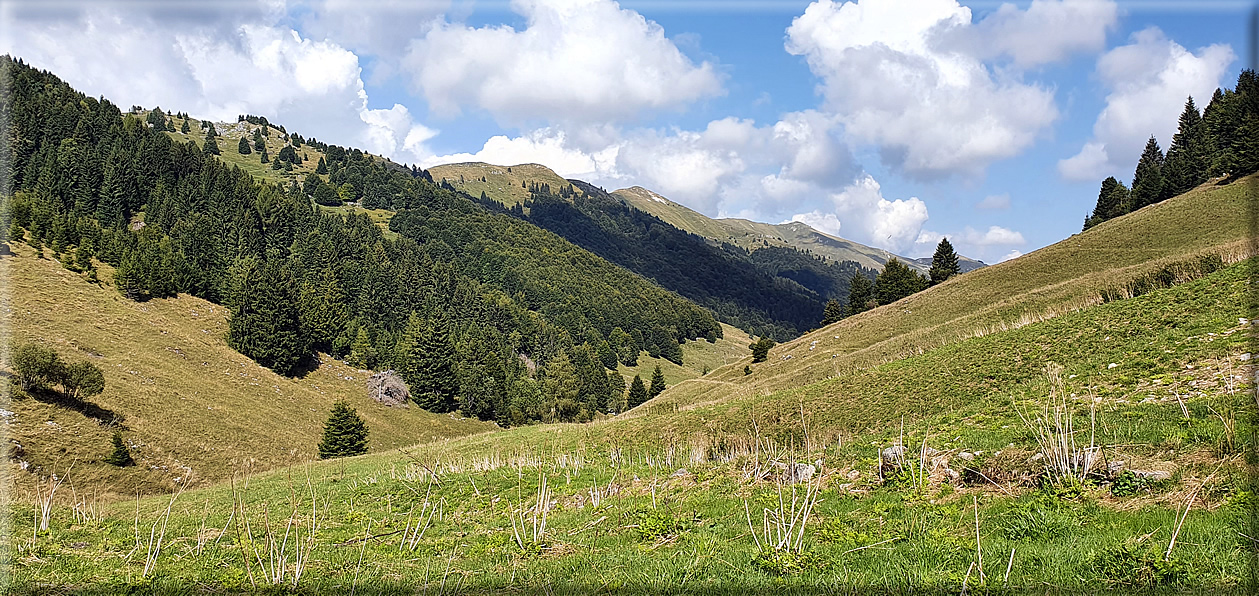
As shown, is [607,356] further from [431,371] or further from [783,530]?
[783,530]

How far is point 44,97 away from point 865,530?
660 ft

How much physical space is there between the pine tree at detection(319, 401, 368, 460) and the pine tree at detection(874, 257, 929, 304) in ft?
235

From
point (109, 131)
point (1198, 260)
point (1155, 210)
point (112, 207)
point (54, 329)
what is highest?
point (109, 131)

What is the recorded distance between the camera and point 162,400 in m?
50.3

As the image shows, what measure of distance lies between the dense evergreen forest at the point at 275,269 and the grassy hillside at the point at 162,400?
4928mm

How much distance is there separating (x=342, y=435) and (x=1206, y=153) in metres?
113

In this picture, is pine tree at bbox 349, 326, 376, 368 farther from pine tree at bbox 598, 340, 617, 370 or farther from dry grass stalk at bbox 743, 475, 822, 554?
dry grass stalk at bbox 743, 475, 822, 554

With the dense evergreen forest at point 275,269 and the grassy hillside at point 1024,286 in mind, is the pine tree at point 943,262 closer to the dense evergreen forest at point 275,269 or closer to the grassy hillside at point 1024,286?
the grassy hillside at point 1024,286

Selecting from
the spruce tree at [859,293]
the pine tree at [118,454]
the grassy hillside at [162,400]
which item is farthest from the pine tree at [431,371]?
the spruce tree at [859,293]

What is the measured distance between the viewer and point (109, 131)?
13725 cm

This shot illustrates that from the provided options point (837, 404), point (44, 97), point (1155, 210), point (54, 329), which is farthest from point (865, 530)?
point (44, 97)

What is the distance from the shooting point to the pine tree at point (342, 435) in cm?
5106

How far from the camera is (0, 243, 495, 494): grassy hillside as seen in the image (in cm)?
3847

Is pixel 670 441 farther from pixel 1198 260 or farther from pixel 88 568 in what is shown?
pixel 1198 260
